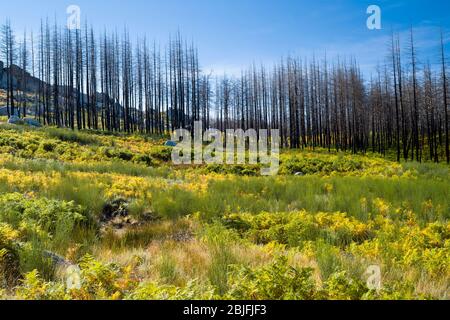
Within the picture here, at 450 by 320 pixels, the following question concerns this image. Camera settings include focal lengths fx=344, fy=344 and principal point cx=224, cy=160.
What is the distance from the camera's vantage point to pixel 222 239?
209 inches

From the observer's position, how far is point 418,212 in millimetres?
8555

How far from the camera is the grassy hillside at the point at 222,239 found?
11.1 feet

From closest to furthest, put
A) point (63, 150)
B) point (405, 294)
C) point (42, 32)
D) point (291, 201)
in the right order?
point (405, 294) → point (291, 201) → point (63, 150) → point (42, 32)

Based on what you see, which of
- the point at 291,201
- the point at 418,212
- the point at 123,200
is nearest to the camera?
the point at 418,212

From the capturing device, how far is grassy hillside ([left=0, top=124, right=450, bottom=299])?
3398 millimetres

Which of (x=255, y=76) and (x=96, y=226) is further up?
(x=255, y=76)

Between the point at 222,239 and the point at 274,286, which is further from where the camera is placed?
the point at 222,239

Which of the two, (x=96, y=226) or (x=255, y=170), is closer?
(x=96, y=226)

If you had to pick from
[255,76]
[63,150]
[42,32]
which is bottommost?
[63,150]

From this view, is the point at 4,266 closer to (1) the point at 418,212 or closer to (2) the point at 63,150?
(1) the point at 418,212

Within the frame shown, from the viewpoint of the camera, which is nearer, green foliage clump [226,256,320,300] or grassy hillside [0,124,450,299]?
green foliage clump [226,256,320,300]

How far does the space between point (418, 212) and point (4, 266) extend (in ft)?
28.4

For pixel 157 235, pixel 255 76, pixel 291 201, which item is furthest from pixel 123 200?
pixel 255 76

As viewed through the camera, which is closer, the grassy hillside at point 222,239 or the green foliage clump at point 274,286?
the green foliage clump at point 274,286
